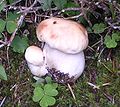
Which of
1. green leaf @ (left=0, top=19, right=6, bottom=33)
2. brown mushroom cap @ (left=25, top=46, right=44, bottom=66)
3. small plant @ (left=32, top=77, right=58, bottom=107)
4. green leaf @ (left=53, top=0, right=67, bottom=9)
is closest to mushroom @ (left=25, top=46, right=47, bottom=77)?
brown mushroom cap @ (left=25, top=46, right=44, bottom=66)

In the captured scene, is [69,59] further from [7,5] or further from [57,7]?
[7,5]

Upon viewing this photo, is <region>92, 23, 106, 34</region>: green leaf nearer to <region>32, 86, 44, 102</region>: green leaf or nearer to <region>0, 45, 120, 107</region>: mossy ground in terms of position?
<region>0, 45, 120, 107</region>: mossy ground

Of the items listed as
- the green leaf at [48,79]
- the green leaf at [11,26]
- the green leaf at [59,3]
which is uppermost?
the green leaf at [59,3]

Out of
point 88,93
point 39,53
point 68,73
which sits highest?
point 39,53

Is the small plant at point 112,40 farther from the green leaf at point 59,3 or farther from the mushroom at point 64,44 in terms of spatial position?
the green leaf at point 59,3

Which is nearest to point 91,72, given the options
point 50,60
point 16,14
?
point 50,60

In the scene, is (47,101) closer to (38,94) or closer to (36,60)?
(38,94)

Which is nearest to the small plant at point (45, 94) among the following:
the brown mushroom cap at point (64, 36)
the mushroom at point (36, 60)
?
the mushroom at point (36, 60)
